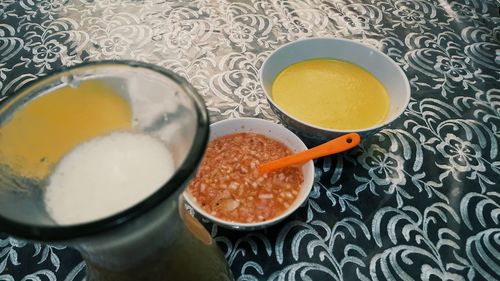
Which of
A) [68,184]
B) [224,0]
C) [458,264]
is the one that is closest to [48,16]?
[224,0]

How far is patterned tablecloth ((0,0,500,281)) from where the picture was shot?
0.80 meters

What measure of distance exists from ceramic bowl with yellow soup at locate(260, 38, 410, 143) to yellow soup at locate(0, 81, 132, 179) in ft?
1.60

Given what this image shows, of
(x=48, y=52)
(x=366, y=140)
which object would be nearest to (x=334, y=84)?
(x=366, y=140)

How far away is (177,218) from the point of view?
50cm

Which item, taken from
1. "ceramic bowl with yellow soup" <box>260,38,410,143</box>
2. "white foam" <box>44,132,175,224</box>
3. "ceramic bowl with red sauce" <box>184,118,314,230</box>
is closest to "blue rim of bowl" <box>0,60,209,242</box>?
"white foam" <box>44,132,175,224</box>

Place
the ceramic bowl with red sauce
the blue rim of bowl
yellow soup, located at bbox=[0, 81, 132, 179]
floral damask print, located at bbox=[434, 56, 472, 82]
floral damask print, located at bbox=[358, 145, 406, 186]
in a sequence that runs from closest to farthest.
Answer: the blue rim of bowl < yellow soup, located at bbox=[0, 81, 132, 179] < the ceramic bowl with red sauce < floral damask print, located at bbox=[358, 145, 406, 186] < floral damask print, located at bbox=[434, 56, 472, 82]

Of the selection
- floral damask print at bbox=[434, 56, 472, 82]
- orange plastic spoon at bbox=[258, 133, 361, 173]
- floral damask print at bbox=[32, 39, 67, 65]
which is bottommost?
floral damask print at bbox=[434, 56, 472, 82]

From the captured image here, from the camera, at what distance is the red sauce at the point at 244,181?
808 mm

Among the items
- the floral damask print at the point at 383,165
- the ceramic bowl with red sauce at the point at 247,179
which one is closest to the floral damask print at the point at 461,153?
the floral damask print at the point at 383,165

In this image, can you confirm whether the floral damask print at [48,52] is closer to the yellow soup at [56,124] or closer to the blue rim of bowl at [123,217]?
the yellow soup at [56,124]

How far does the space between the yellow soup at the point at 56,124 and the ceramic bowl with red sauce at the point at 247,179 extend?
11.5 inches

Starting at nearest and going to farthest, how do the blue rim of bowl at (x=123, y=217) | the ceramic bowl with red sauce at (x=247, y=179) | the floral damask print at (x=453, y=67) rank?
1. the blue rim of bowl at (x=123, y=217)
2. the ceramic bowl with red sauce at (x=247, y=179)
3. the floral damask print at (x=453, y=67)

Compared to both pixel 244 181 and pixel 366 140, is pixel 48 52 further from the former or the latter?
pixel 366 140

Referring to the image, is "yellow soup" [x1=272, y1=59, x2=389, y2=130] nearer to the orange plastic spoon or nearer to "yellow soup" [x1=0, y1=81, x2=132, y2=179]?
the orange plastic spoon
